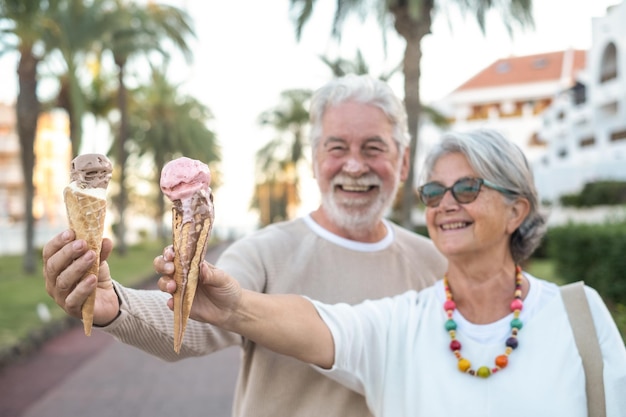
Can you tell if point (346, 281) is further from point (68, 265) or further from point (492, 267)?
point (68, 265)

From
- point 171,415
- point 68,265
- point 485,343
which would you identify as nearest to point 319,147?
point 485,343

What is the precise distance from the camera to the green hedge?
9289mm

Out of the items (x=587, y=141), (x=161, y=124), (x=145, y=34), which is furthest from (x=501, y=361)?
(x=587, y=141)

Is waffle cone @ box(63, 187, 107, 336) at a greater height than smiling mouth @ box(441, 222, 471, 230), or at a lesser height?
greater

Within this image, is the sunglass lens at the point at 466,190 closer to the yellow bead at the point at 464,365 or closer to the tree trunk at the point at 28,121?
the yellow bead at the point at 464,365

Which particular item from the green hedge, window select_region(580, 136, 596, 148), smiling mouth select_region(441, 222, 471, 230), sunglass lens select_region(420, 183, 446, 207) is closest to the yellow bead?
smiling mouth select_region(441, 222, 471, 230)

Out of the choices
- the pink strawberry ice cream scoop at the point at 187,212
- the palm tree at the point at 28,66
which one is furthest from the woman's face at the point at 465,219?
the palm tree at the point at 28,66

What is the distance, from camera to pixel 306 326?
2.14 m

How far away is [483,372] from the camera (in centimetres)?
226

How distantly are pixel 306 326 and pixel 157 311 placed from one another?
1.53 feet

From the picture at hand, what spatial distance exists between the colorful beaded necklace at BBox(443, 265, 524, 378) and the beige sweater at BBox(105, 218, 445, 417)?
364 millimetres

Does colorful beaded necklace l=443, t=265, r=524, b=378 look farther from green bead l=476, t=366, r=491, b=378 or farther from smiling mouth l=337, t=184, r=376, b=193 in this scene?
smiling mouth l=337, t=184, r=376, b=193

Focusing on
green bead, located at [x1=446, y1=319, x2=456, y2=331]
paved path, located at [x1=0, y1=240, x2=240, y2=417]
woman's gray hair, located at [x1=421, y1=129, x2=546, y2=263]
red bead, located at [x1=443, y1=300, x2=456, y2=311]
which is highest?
woman's gray hair, located at [x1=421, y1=129, x2=546, y2=263]

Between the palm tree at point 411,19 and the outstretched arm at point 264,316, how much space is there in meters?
11.5
